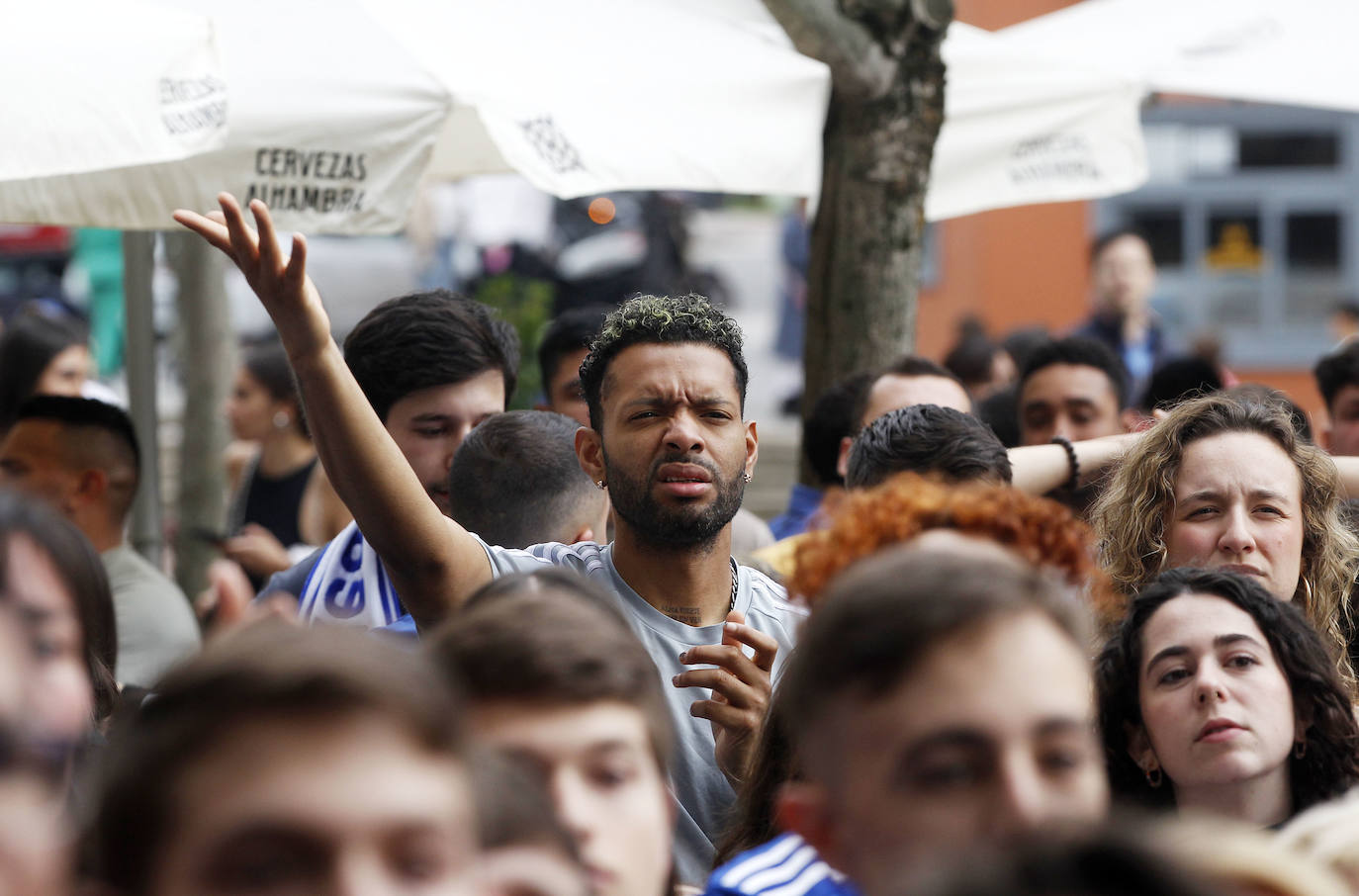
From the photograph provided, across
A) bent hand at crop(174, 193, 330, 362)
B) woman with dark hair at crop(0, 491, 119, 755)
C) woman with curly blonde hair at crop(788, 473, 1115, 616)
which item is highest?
bent hand at crop(174, 193, 330, 362)

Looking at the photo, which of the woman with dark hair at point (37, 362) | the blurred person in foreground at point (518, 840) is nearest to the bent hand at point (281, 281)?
the blurred person in foreground at point (518, 840)

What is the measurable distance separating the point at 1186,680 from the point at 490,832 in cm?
166

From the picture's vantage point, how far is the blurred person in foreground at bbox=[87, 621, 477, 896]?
127 cm

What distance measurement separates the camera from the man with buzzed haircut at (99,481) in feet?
14.5

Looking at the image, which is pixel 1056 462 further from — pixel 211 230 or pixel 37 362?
pixel 37 362

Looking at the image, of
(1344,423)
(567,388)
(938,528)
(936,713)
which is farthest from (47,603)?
(1344,423)

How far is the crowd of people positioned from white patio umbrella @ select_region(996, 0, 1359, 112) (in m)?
1.14

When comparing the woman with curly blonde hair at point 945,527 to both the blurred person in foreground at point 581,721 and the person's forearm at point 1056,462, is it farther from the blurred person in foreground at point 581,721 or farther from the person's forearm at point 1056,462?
the person's forearm at point 1056,462

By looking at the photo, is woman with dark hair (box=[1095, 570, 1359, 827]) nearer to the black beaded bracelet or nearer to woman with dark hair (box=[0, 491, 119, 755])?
the black beaded bracelet

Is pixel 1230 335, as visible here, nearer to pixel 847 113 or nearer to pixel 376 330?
pixel 847 113

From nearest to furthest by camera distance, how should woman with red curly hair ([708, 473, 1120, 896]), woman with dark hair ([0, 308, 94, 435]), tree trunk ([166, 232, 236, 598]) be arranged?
1. woman with red curly hair ([708, 473, 1120, 896])
2. woman with dark hair ([0, 308, 94, 435])
3. tree trunk ([166, 232, 236, 598])

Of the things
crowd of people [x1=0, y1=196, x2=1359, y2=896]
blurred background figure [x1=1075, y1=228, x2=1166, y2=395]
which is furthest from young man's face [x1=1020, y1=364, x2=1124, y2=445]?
blurred background figure [x1=1075, y1=228, x2=1166, y2=395]

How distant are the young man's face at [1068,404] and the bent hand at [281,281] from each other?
326 cm

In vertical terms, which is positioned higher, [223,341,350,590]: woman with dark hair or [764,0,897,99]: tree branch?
[764,0,897,99]: tree branch
